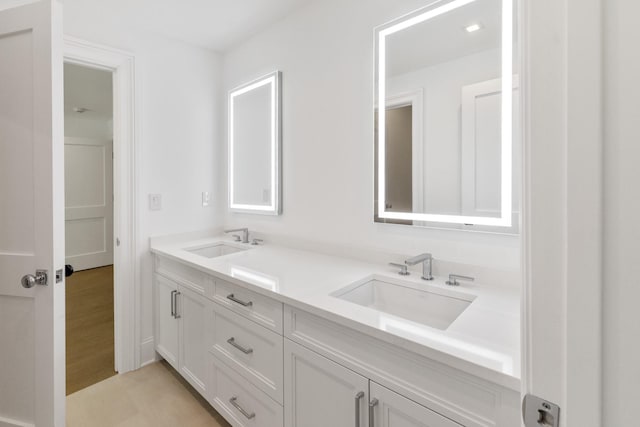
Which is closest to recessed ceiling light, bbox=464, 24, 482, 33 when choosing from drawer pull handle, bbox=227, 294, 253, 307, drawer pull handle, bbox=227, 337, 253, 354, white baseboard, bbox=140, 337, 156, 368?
drawer pull handle, bbox=227, 294, 253, 307

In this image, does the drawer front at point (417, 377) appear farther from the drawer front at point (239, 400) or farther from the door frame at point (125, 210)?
the door frame at point (125, 210)

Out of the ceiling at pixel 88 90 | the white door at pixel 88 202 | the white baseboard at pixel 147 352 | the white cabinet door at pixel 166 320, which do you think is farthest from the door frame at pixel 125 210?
the white door at pixel 88 202

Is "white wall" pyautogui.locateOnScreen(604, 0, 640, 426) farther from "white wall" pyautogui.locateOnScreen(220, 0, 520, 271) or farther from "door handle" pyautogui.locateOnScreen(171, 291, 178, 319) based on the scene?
"door handle" pyautogui.locateOnScreen(171, 291, 178, 319)

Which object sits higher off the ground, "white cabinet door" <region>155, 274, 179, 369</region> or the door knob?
the door knob

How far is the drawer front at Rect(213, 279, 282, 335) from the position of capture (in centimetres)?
123

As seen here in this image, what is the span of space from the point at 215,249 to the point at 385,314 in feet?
5.36

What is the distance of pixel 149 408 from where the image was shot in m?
1.75

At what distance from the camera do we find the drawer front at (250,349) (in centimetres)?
124

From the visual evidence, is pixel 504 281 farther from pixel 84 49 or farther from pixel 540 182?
pixel 84 49

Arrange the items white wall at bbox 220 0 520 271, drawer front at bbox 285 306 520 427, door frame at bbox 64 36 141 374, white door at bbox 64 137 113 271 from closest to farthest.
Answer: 1. drawer front at bbox 285 306 520 427
2. white wall at bbox 220 0 520 271
3. door frame at bbox 64 36 141 374
4. white door at bbox 64 137 113 271

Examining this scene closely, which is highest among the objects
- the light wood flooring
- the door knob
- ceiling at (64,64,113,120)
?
ceiling at (64,64,113,120)

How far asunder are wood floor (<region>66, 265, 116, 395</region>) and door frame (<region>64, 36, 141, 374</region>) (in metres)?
0.19

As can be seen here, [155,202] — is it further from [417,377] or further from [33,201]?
[417,377]

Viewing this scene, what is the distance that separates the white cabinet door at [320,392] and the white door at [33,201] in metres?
0.97
